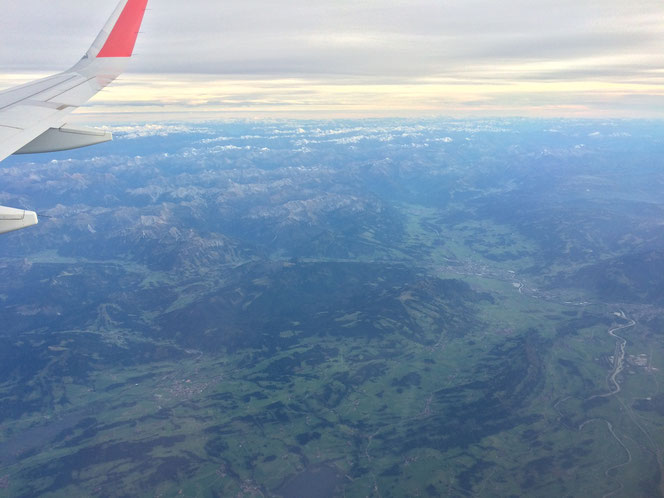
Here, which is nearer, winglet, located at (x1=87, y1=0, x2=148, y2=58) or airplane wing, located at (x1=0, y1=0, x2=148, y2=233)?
airplane wing, located at (x1=0, y1=0, x2=148, y2=233)

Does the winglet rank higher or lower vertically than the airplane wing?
higher

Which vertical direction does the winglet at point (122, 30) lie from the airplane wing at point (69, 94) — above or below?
above

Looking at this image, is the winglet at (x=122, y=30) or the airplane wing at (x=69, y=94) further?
the winglet at (x=122, y=30)

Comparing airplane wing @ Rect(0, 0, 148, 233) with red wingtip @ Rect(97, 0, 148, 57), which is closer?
airplane wing @ Rect(0, 0, 148, 233)

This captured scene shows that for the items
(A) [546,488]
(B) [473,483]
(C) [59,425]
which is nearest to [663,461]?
(A) [546,488]

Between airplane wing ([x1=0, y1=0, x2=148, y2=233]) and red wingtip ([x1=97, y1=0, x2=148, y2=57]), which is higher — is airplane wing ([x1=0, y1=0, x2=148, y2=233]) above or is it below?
below

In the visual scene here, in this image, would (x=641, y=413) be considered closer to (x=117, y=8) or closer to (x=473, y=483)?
(x=473, y=483)
